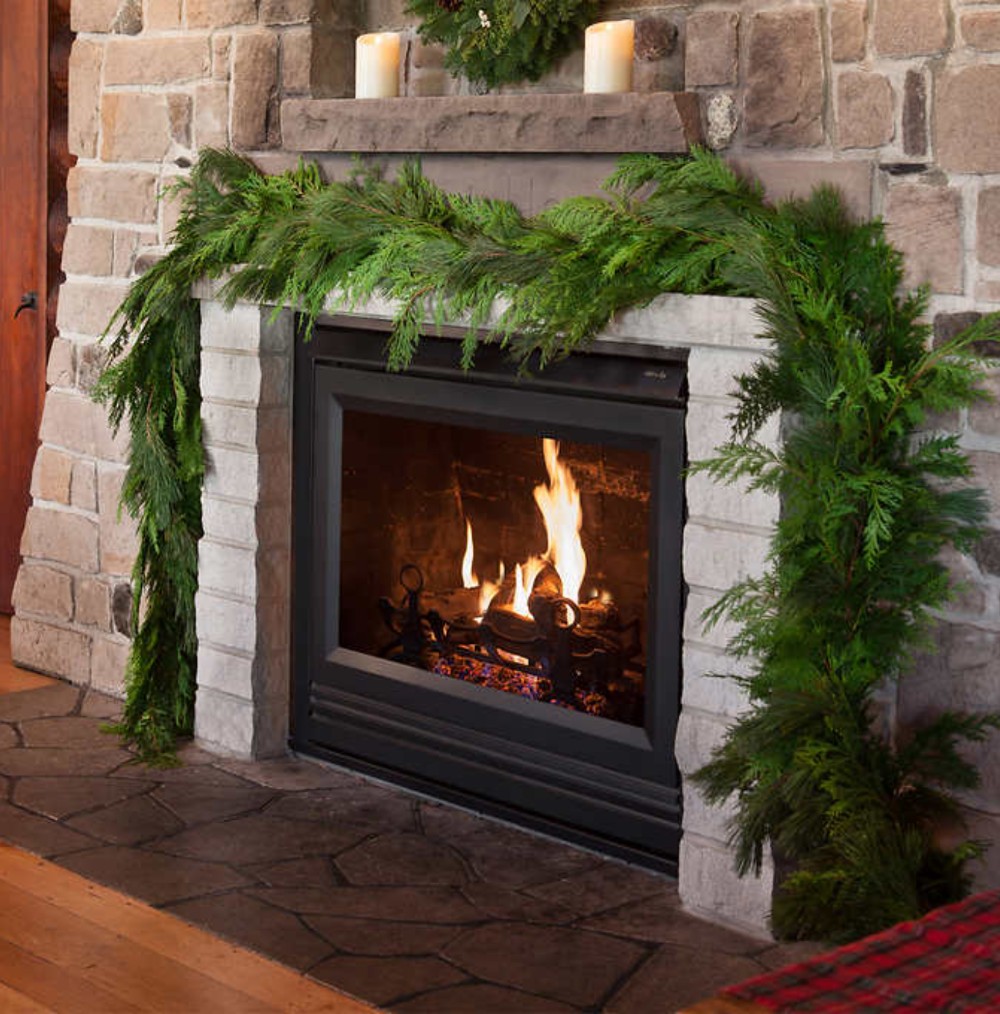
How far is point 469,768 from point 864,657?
1.09 meters

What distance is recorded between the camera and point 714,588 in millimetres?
3242

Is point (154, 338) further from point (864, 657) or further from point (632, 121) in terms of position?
point (864, 657)

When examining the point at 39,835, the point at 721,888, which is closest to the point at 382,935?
the point at 721,888

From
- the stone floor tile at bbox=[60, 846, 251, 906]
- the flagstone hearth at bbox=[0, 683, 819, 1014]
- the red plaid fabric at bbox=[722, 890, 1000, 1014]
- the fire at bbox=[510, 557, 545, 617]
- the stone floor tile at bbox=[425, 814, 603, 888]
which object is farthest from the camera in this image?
the fire at bbox=[510, 557, 545, 617]

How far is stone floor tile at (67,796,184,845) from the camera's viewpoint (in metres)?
3.66

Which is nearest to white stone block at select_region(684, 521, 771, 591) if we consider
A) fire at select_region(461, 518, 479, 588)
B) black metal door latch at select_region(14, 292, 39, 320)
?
fire at select_region(461, 518, 479, 588)

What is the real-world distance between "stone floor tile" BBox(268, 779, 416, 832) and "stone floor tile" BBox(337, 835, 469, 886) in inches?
3.9

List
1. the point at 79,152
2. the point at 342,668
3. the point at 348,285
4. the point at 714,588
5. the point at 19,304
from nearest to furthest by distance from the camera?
the point at 714,588 → the point at 348,285 → the point at 342,668 → the point at 79,152 → the point at 19,304

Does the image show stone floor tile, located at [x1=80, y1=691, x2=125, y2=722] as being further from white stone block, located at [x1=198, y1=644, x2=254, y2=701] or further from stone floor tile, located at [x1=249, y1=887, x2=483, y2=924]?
stone floor tile, located at [x1=249, y1=887, x2=483, y2=924]

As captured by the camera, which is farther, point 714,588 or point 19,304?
point 19,304

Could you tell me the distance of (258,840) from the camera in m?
3.66

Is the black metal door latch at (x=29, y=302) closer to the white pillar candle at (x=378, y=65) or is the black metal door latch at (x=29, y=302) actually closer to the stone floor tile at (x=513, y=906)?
the white pillar candle at (x=378, y=65)

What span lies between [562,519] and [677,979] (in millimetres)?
1016

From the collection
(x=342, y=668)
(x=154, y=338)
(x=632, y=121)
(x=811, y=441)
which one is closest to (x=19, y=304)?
(x=154, y=338)
